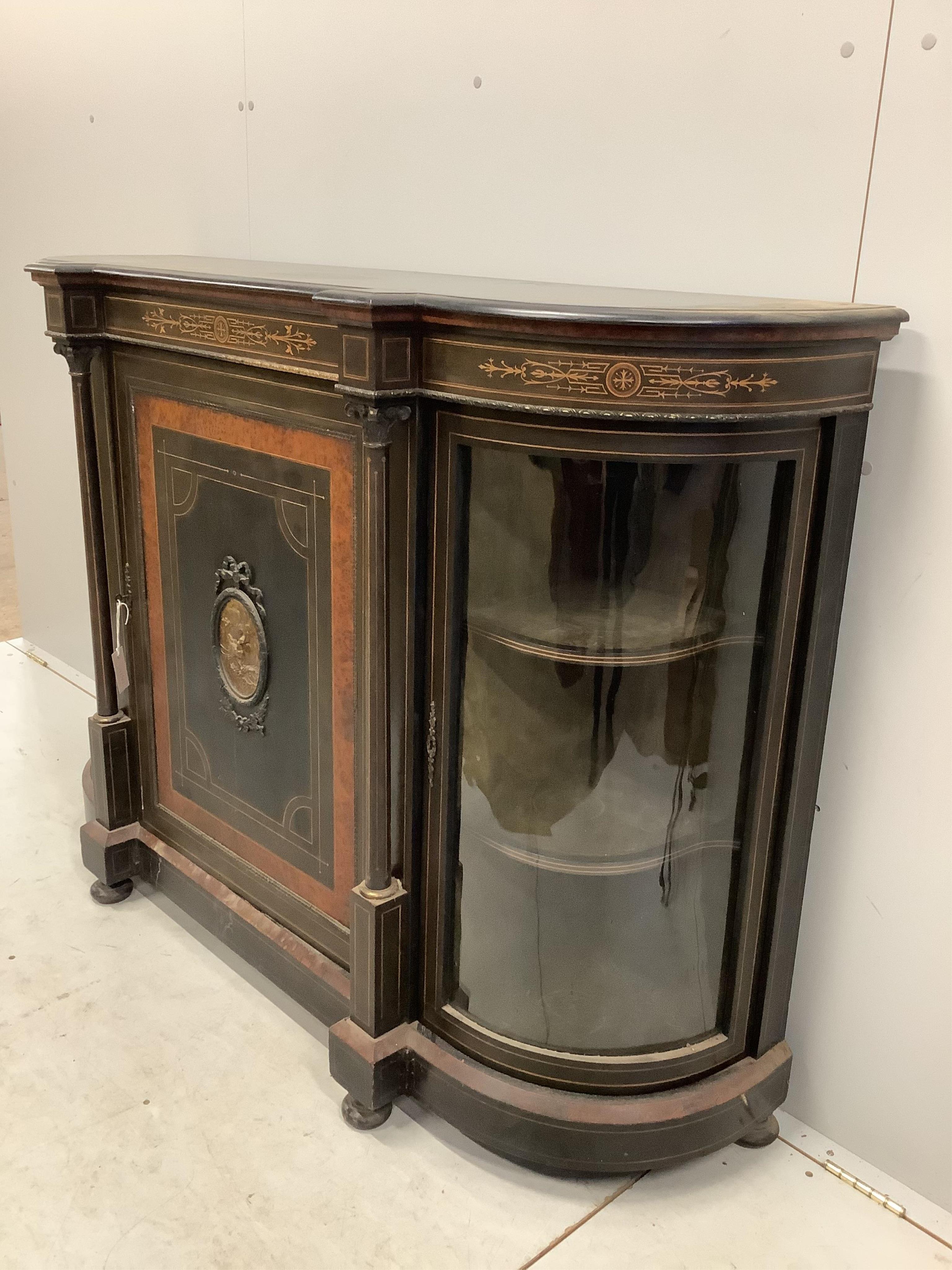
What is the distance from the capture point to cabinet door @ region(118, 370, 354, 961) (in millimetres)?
1639

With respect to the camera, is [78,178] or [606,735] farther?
[78,178]

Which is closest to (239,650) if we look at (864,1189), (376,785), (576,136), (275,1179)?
(376,785)

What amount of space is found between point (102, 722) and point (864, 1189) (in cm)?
161

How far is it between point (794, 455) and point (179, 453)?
107 cm

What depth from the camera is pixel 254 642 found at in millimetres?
1812

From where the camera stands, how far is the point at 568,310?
1.20 m

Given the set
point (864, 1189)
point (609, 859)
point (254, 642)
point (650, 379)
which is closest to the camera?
point (650, 379)

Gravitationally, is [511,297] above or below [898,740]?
above

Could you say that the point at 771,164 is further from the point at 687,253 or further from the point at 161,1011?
the point at 161,1011

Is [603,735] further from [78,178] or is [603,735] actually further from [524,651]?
[78,178]

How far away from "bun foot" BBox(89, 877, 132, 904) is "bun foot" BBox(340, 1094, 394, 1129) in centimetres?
81

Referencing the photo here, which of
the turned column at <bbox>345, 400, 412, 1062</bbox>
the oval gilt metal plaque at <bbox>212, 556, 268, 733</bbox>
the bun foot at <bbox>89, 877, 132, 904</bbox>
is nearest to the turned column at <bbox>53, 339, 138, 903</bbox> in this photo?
the bun foot at <bbox>89, 877, 132, 904</bbox>

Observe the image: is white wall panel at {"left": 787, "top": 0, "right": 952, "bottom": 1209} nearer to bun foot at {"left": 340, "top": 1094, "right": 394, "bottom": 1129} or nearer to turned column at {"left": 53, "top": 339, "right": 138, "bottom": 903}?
bun foot at {"left": 340, "top": 1094, "right": 394, "bottom": 1129}

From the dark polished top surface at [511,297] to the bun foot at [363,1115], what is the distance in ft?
4.00
